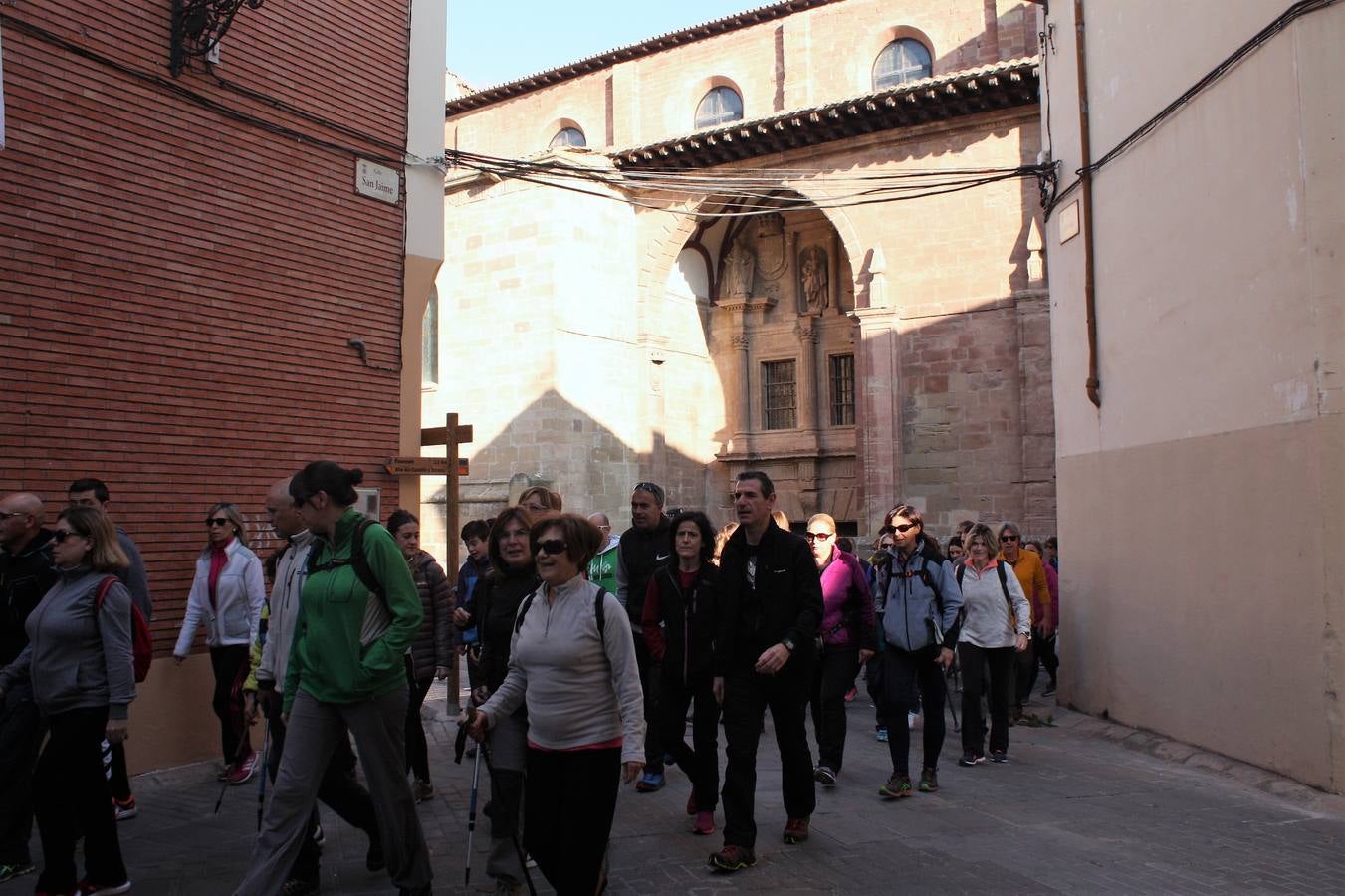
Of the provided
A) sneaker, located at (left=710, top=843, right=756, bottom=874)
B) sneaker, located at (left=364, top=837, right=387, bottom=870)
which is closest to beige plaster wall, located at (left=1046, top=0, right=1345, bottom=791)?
sneaker, located at (left=710, top=843, right=756, bottom=874)

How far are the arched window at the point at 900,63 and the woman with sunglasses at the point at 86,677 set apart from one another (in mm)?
21170

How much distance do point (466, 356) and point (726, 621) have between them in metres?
17.2

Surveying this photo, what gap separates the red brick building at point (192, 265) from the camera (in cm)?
750

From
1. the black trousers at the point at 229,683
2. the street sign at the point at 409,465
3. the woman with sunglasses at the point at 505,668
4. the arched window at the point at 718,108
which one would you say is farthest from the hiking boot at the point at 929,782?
the arched window at the point at 718,108

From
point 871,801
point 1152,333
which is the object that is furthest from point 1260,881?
point 1152,333

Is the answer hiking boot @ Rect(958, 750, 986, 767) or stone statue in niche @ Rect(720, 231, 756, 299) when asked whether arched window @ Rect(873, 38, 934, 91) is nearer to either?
stone statue in niche @ Rect(720, 231, 756, 299)

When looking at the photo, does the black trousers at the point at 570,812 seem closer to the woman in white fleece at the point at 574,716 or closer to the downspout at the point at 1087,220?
the woman in white fleece at the point at 574,716

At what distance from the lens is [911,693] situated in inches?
291

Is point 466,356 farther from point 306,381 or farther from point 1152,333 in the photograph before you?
point 1152,333

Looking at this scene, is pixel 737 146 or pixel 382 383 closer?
pixel 382 383

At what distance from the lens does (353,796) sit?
5.23 metres

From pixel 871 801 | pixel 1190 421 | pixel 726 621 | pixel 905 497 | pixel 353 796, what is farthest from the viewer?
pixel 905 497

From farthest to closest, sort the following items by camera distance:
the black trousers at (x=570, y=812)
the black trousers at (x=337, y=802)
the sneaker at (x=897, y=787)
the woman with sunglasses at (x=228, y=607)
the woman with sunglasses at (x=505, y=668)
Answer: the woman with sunglasses at (x=228, y=607), the sneaker at (x=897, y=787), the black trousers at (x=337, y=802), the woman with sunglasses at (x=505, y=668), the black trousers at (x=570, y=812)

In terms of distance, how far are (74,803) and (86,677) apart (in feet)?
1.70
